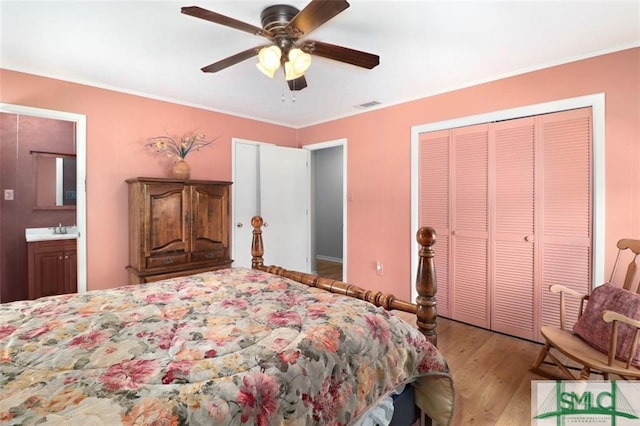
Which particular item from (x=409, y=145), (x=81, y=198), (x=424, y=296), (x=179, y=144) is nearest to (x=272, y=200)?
(x=179, y=144)

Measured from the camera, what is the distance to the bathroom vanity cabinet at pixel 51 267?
3.23 meters

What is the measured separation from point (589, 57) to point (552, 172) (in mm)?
904

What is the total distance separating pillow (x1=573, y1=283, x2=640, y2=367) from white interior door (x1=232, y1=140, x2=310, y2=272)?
3229 mm

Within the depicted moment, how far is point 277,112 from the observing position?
157 inches

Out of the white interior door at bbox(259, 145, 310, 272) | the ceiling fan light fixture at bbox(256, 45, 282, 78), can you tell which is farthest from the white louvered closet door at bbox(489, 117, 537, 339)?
the white interior door at bbox(259, 145, 310, 272)

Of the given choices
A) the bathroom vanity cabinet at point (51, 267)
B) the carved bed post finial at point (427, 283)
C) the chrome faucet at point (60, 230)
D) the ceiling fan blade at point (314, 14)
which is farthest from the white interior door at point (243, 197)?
the carved bed post finial at point (427, 283)

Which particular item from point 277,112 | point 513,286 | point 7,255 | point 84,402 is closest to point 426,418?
point 84,402

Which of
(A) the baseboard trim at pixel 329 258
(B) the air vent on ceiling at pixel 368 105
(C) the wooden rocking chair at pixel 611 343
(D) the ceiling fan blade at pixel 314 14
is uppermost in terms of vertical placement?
(B) the air vent on ceiling at pixel 368 105

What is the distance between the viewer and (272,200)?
427cm

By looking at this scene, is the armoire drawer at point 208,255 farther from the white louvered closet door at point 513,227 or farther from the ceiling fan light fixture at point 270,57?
the white louvered closet door at point 513,227

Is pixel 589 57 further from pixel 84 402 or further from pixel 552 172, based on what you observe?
pixel 84 402

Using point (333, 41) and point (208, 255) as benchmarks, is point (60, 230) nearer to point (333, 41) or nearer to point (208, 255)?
point (208, 255)

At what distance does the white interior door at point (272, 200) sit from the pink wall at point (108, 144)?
0.93 meters

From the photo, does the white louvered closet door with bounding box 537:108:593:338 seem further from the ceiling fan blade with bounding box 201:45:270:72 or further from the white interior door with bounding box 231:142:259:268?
the white interior door with bounding box 231:142:259:268
